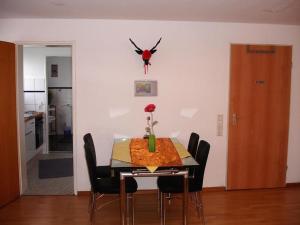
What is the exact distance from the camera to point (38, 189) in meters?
4.09

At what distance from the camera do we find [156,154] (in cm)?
306

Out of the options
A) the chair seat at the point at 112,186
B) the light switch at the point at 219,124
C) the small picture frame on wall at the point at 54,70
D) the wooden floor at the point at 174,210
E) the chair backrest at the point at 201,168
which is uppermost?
the small picture frame on wall at the point at 54,70

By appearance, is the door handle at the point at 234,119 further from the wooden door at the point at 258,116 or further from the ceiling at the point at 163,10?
the ceiling at the point at 163,10

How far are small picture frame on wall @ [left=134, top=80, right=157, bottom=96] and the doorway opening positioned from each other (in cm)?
124

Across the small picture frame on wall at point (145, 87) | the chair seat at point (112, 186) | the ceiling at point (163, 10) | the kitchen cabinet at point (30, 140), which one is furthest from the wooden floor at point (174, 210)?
the ceiling at point (163, 10)

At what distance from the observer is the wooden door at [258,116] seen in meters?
4.00

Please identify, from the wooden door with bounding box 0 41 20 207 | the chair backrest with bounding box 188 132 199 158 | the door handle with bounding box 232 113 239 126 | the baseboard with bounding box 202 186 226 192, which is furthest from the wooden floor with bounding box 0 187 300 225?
the door handle with bounding box 232 113 239 126

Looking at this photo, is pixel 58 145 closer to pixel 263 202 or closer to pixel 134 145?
pixel 134 145

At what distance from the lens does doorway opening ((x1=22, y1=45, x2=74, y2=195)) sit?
14.6ft

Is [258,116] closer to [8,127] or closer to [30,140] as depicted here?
[8,127]

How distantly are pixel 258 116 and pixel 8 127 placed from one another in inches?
140

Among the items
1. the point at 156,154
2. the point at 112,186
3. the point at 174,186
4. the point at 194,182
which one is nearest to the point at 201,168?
the point at 194,182

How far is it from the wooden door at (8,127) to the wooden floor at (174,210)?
243 mm

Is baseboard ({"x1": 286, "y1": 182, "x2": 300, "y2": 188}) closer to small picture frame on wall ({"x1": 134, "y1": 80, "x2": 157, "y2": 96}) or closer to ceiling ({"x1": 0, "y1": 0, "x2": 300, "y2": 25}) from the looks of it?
ceiling ({"x1": 0, "y1": 0, "x2": 300, "y2": 25})
